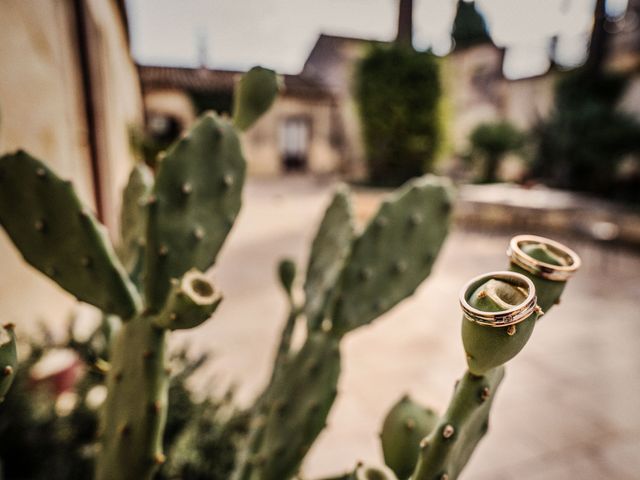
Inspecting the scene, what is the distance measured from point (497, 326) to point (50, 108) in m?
2.24

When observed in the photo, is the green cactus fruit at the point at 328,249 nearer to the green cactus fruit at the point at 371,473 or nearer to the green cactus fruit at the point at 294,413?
the green cactus fruit at the point at 294,413

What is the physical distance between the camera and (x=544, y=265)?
39 centimetres

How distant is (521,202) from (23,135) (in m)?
6.35

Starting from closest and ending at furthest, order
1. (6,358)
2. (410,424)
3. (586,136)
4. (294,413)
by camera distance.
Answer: (6,358) → (410,424) → (294,413) → (586,136)

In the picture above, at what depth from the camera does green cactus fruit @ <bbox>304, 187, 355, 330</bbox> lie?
109 cm

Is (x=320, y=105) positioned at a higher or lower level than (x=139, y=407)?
lower

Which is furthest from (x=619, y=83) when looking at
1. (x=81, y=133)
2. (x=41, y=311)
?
(x=41, y=311)

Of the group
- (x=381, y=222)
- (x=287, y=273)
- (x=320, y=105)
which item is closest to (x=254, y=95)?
(x=381, y=222)

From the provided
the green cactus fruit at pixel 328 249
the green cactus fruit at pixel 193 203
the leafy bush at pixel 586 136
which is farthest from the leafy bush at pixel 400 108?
the green cactus fruit at pixel 193 203

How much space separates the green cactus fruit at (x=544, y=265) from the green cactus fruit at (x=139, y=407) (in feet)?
1.79

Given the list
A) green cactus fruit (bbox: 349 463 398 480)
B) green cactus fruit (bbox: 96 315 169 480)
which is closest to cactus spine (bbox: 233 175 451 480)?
green cactus fruit (bbox: 96 315 169 480)

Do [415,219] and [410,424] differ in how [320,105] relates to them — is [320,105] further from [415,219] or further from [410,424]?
[410,424]

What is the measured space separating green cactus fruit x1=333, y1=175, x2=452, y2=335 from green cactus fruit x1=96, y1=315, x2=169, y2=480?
412 millimetres

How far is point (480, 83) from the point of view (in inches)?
538
